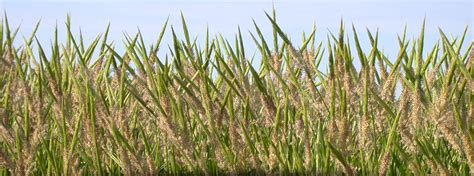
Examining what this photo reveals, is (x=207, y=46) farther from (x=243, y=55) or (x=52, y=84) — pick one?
(x=52, y=84)

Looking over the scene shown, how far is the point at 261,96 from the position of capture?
6.50 ft

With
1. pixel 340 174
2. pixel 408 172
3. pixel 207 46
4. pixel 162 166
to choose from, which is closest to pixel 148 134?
pixel 162 166

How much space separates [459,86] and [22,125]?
1.47 meters

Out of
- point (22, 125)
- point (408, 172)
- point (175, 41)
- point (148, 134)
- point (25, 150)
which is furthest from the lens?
point (148, 134)

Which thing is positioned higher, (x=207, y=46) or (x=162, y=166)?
(x=207, y=46)

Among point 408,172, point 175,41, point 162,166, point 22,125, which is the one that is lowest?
point 408,172

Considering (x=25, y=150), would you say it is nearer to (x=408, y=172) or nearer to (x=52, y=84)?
(x=52, y=84)

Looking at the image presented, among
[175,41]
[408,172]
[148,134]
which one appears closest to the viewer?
[408,172]

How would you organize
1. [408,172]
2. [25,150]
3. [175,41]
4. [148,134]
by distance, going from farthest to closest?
1. [148,134]
2. [175,41]
3. [25,150]
4. [408,172]

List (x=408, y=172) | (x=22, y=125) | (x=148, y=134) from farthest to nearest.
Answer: (x=148, y=134)
(x=22, y=125)
(x=408, y=172)

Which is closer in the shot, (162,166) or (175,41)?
(175,41)

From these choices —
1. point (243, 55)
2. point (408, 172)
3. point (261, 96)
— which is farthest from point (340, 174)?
point (243, 55)

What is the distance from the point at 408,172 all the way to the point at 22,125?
133cm

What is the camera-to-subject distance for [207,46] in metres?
2.42
